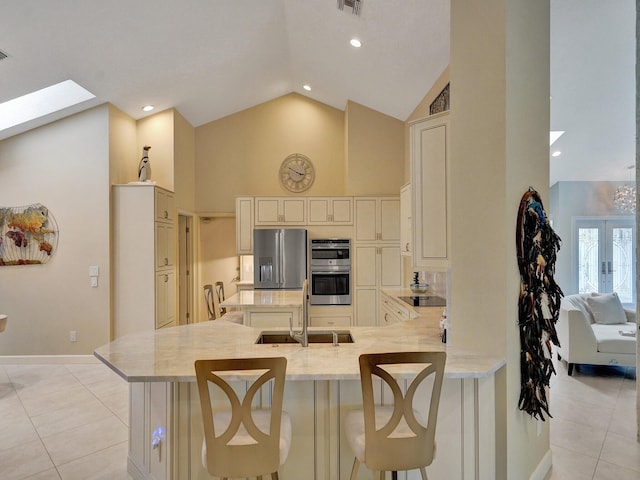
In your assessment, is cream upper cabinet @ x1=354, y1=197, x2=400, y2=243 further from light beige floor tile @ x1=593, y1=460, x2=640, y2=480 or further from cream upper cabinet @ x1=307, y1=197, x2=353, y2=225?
light beige floor tile @ x1=593, y1=460, x2=640, y2=480

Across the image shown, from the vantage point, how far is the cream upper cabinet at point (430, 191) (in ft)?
7.86

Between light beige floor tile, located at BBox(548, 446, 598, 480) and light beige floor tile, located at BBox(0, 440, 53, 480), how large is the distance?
3320 millimetres

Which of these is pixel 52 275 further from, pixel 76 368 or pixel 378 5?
pixel 378 5

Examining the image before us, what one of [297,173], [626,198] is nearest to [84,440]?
[297,173]

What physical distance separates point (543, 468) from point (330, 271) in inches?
147

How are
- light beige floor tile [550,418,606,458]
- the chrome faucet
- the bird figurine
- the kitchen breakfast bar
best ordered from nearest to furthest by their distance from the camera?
the kitchen breakfast bar
the chrome faucet
light beige floor tile [550,418,606,458]
the bird figurine

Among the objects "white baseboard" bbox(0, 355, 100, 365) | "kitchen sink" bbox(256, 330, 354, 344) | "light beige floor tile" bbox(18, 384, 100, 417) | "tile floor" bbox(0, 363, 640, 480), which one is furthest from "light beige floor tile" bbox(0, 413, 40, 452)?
"kitchen sink" bbox(256, 330, 354, 344)

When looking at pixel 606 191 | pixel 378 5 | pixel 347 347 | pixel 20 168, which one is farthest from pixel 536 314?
pixel 606 191

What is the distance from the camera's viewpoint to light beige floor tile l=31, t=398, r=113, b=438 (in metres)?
3.09

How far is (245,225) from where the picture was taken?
5.86 meters

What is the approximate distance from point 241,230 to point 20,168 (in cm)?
286

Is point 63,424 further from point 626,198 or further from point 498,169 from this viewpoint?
point 626,198

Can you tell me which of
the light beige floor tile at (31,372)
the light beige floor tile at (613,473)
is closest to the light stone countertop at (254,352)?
the light beige floor tile at (613,473)

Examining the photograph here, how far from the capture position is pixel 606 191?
25.1 ft
